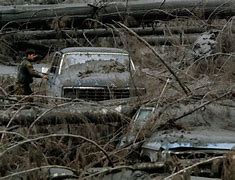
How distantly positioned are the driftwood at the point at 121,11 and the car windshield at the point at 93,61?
1.69 metres

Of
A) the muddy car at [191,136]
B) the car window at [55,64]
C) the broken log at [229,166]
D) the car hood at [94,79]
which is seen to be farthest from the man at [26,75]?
the broken log at [229,166]

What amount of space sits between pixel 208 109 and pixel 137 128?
2.95 feet

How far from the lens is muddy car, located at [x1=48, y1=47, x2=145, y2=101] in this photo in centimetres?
1270

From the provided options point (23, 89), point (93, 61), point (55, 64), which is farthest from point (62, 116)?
point (23, 89)

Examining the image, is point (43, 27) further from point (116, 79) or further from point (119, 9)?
point (116, 79)

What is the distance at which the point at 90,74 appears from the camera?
1356 cm

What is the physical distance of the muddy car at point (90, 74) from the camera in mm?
12698

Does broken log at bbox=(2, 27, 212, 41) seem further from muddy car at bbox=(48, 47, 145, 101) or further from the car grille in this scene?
the car grille

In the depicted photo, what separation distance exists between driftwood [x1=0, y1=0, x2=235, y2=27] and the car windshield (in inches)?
66.6

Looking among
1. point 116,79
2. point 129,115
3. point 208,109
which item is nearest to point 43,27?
point 116,79

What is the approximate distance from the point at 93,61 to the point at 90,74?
1.89ft

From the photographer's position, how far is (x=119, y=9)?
15.9m

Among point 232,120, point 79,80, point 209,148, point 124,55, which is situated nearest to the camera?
point 209,148

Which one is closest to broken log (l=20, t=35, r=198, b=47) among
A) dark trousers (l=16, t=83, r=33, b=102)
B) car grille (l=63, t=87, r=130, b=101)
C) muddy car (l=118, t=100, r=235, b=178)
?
dark trousers (l=16, t=83, r=33, b=102)
